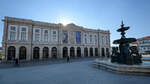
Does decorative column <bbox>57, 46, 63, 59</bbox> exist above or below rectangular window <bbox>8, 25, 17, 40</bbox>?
below

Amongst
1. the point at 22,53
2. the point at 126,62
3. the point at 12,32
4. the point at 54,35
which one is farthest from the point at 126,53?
A: the point at 12,32

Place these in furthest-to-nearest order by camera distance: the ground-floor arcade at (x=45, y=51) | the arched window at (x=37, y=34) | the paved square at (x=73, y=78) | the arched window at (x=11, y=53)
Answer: the arched window at (x=37, y=34), the ground-floor arcade at (x=45, y=51), the arched window at (x=11, y=53), the paved square at (x=73, y=78)

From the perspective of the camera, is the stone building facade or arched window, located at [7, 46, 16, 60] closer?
arched window, located at [7, 46, 16, 60]

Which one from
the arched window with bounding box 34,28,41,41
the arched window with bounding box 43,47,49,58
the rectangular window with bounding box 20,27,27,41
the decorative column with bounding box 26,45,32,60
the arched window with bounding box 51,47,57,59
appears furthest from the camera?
the arched window with bounding box 51,47,57,59

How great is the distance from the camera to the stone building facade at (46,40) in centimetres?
1942

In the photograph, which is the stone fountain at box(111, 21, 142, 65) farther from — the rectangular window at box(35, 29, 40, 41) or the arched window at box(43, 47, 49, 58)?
the rectangular window at box(35, 29, 40, 41)

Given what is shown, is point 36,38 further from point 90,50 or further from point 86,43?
point 90,50

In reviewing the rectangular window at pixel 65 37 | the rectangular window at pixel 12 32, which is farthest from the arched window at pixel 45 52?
the rectangular window at pixel 12 32

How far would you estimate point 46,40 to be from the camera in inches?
933

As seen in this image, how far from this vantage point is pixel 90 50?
1242 inches

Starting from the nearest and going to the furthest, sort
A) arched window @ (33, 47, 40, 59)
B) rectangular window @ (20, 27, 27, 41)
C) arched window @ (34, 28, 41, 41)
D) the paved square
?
the paved square
rectangular window @ (20, 27, 27, 41)
arched window @ (33, 47, 40, 59)
arched window @ (34, 28, 41, 41)

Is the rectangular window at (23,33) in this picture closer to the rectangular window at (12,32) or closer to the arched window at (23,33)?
the arched window at (23,33)

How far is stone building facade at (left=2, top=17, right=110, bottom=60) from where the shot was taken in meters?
19.4

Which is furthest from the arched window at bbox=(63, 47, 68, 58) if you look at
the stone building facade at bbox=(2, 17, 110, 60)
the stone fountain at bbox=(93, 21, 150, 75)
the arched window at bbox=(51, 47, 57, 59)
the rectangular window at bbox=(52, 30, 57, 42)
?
the stone fountain at bbox=(93, 21, 150, 75)
